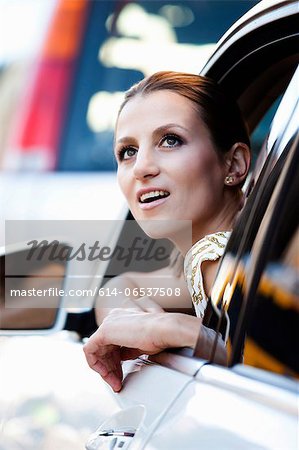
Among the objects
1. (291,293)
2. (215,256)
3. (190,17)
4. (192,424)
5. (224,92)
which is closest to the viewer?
(291,293)

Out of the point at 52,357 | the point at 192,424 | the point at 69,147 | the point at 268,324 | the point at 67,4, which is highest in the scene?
the point at 268,324

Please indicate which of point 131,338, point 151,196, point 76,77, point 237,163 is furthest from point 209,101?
point 76,77

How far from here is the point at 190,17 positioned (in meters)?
9.70

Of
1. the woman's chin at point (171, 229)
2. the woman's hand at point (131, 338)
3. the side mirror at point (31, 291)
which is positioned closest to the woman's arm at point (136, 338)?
the woman's hand at point (131, 338)

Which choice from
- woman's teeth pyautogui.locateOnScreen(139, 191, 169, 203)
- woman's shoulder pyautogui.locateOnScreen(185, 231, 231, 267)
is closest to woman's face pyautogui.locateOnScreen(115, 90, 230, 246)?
woman's teeth pyautogui.locateOnScreen(139, 191, 169, 203)

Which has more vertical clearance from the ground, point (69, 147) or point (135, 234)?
point (135, 234)

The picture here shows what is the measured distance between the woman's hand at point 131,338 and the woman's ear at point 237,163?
0.49 meters

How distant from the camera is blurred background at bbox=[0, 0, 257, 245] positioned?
9656mm

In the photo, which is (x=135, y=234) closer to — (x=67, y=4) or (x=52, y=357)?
(x=52, y=357)

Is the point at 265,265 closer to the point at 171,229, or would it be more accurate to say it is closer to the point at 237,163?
the point at 171,229

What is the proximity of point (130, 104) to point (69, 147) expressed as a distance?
26.1ft

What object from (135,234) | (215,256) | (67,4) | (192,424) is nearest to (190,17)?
(67,4)

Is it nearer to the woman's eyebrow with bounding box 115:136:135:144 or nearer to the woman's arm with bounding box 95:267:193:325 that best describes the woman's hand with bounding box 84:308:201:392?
the woman's arm with bounding box 95:267:193:325

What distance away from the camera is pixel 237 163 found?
229 cm
